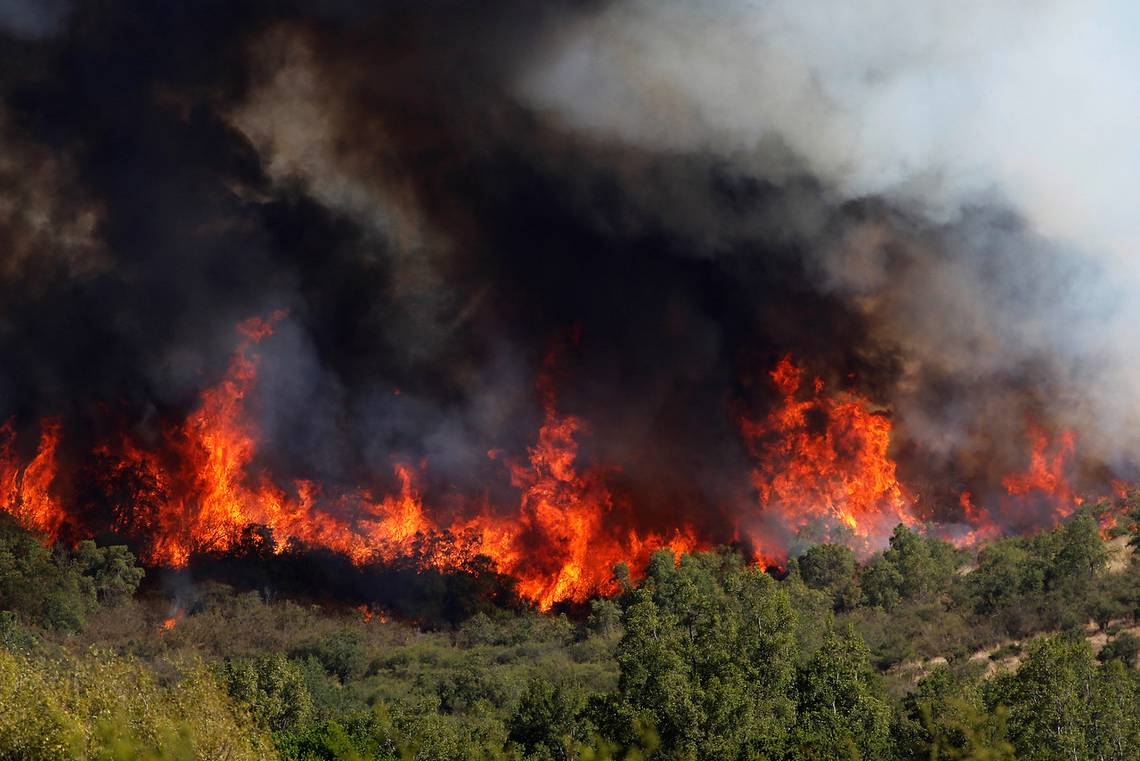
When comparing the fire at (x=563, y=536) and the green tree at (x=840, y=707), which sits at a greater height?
the fire at (x=563, y=536)

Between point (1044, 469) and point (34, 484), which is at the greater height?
point (1044, 469)

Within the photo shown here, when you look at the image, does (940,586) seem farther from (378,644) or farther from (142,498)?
(142,498)

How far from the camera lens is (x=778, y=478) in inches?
4200

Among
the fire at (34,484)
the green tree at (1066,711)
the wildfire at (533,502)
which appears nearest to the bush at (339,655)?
the wildfire at (533,502)

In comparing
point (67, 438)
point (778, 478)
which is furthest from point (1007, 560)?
point (67, 438)

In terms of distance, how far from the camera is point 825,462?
350 feet

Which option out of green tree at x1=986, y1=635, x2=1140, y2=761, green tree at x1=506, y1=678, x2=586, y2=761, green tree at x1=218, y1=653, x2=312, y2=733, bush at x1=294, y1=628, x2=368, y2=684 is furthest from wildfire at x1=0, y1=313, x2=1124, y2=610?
green tree at x1=986, y1=635, x2=1140, y2=761

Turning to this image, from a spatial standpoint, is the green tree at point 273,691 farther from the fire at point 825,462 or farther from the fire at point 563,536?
the fire at point 825,462

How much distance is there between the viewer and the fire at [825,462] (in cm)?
10419

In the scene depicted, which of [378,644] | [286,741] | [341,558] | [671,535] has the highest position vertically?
[671,535]

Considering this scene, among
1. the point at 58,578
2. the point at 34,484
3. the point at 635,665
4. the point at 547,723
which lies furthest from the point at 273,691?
the point at 34,484

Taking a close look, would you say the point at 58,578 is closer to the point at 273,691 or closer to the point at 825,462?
the point at 273,691

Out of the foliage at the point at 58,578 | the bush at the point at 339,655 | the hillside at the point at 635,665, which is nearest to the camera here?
the hillside at the point at 635,665

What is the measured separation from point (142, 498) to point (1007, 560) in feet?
221
